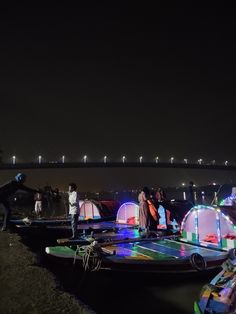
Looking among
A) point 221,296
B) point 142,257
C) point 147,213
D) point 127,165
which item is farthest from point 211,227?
point 127,165

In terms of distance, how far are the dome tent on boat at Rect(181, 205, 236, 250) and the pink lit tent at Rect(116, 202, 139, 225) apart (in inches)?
183

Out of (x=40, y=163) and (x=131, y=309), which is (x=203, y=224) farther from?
(x=40, y=163)

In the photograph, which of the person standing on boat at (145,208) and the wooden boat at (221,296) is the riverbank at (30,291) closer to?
the wooden boat at (221,296)

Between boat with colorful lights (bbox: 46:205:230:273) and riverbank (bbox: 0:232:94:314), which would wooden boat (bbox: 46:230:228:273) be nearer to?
boat with colorful lights (bbox: 46:205:230:273)

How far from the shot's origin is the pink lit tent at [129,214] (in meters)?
16.4

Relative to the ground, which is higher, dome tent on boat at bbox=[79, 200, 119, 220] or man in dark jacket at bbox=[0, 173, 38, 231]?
man in dark jacket at bbox=[0, 173, 38, 231]

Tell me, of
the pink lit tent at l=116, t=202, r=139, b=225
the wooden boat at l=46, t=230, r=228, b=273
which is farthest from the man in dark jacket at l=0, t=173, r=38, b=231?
the pink lit tent at l=116, t=202, r=139, b=225

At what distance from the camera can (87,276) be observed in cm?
1033

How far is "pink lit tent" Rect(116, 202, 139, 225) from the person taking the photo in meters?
16.4

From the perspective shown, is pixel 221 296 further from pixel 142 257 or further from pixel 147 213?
pixel 147 213

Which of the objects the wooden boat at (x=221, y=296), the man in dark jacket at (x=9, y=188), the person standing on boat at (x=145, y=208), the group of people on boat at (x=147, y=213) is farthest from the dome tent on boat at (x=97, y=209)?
the wooden boat at (x=221, y=296)

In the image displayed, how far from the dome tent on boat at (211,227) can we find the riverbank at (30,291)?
527cm

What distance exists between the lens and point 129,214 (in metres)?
16.9

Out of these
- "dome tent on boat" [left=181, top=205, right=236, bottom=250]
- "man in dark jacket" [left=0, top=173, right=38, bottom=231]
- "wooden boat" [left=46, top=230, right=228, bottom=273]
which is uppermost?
"man in dark jacket" [left=0, top=173, right=38, bottom=231]
